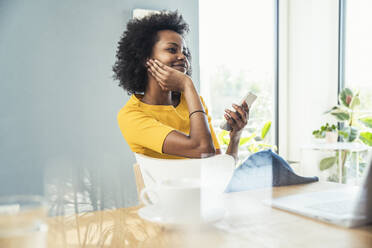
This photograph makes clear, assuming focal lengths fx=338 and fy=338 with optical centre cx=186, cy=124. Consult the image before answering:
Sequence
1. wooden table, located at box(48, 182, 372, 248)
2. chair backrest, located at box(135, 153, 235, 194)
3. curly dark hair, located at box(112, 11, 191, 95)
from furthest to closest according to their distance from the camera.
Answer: curly dark hair, located at box(112, 11, 191, 95) → chair backrest, located at box(135, 153, 235, 194) → wooden table, located at box(48, 182, 372, 248)

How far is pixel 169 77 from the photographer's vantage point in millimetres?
817

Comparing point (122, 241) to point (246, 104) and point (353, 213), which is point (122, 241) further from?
point (246, 104)

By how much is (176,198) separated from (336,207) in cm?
21

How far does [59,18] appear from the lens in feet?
4.97

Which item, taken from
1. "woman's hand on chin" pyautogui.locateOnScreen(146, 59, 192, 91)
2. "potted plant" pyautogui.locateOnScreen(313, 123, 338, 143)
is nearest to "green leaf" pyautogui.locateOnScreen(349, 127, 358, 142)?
"potted plant" pyautogui.locateOnScreen(313, 123, 338, 143)

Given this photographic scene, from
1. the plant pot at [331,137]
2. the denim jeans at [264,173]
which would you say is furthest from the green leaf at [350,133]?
the denim jeans at [264,173]

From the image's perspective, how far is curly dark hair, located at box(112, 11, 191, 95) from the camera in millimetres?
877

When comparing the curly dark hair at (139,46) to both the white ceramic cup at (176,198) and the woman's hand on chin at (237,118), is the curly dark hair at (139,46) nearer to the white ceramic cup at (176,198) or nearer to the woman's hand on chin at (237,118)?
the woman's hand on chin at (237,118)

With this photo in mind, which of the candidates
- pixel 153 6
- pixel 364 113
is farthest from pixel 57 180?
pixel 364 113

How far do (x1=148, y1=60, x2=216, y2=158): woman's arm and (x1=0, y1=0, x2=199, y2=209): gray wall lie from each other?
20.1 inches

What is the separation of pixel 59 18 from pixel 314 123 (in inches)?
72.4

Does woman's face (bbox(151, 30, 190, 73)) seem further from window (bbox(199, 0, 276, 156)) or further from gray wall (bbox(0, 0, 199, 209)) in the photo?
window (bbox(199, 0, 276, 156))

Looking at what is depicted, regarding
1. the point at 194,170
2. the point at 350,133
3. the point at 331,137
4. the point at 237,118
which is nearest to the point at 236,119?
the point at 237,118

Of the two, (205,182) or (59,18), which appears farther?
(59,18)
